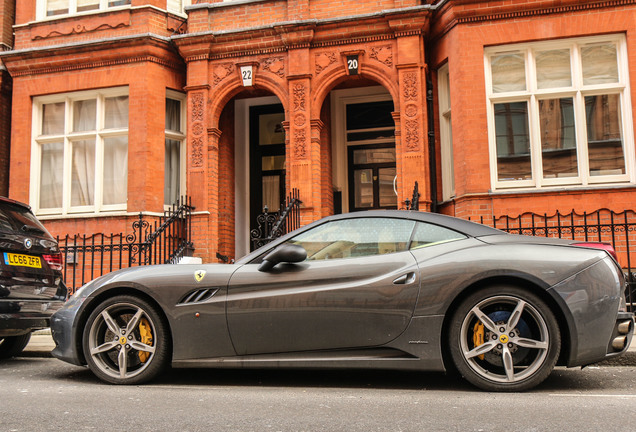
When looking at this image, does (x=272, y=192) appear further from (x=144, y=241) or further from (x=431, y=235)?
(x=431, y=235)

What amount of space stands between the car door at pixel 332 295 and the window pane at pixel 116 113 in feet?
27.8

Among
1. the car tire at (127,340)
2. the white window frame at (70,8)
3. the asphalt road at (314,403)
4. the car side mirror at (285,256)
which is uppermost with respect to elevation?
the white window frame at (70,8)

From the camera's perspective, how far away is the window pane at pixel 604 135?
9.73 m

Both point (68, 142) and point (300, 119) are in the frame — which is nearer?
point (300, 119)

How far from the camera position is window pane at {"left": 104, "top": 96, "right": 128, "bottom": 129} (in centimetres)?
1202

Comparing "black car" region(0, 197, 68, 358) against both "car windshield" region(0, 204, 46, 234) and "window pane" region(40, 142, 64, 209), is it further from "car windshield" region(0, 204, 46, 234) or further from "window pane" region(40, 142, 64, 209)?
"window pane" region(40, 142, 64, 209)

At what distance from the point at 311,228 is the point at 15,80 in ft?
33.9

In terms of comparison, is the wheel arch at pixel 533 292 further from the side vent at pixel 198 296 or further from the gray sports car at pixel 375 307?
the side vent at pixel 198 296

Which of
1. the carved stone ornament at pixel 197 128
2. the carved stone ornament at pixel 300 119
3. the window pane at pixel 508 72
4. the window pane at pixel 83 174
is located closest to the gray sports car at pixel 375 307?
the window pane at pixel 508 72

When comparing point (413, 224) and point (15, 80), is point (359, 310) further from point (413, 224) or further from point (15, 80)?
point (15, 80)

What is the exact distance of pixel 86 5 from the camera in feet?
40.5

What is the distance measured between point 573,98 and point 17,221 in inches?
341

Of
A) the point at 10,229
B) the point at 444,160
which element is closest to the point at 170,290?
the point at 10,229

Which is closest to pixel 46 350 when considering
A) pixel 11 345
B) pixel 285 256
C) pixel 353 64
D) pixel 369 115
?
pixel 11 345
